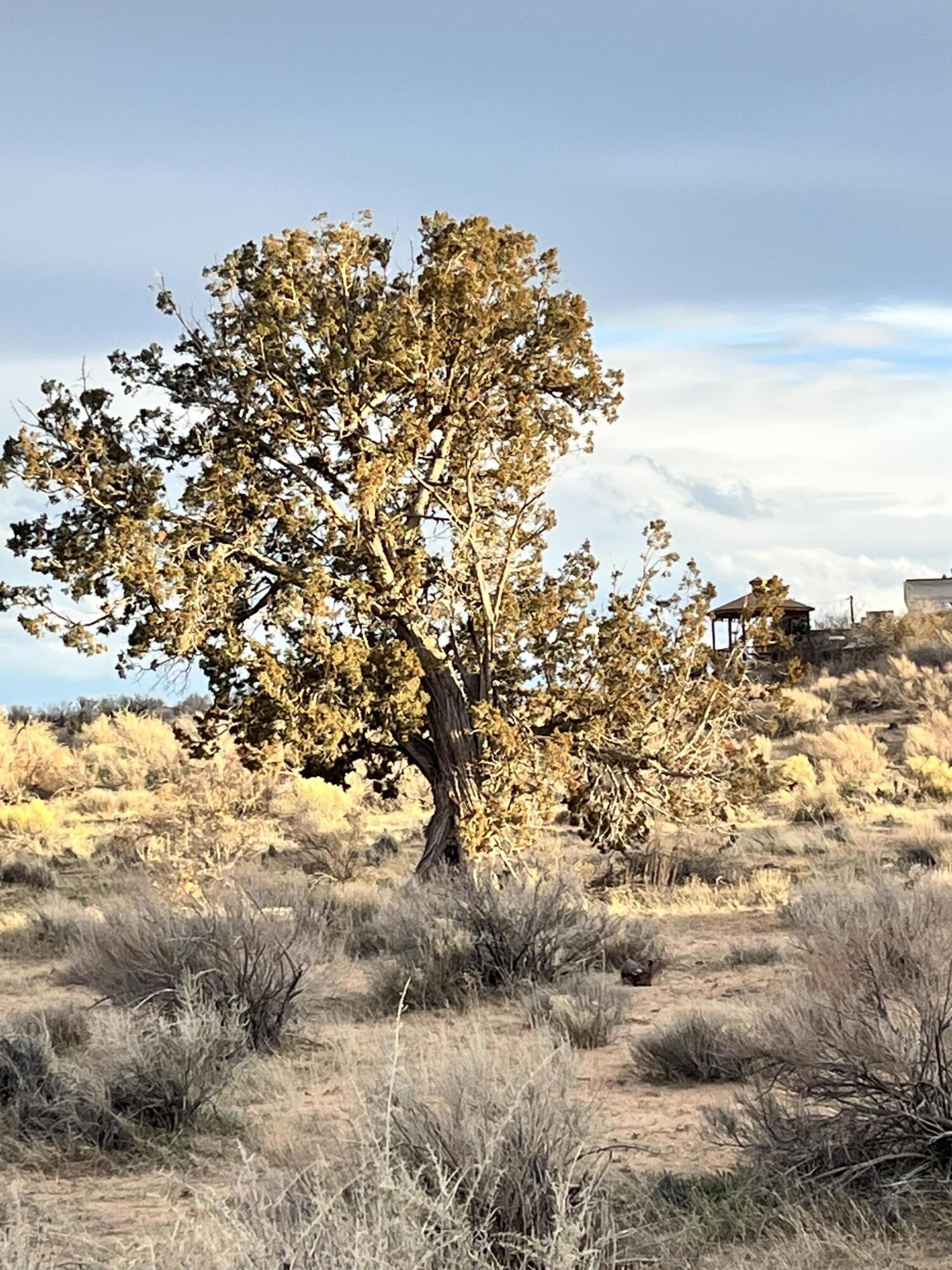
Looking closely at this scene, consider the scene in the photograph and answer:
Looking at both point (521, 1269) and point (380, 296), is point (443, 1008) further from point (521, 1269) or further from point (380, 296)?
point (380, 296)

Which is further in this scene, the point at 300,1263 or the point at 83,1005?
the point at 83,1005

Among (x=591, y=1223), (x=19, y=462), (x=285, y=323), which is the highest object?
(x=285, y=323)

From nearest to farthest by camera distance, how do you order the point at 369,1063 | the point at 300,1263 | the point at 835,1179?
the point at 300,1263 → the point at 835,1179 → the point at 369,1063

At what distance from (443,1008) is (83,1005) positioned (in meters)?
2.90

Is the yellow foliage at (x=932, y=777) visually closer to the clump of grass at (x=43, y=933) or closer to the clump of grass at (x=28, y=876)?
the clump of grass at (x=28, y=876)

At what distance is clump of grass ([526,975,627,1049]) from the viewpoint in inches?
395

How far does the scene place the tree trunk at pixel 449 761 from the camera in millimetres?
16344

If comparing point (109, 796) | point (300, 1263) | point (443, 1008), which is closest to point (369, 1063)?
point (443, 1008)

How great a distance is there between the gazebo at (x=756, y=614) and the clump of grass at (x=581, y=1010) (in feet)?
20.5

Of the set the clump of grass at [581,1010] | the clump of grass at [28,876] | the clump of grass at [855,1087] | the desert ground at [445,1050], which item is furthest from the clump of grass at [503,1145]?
the clump of grass at [28,876]

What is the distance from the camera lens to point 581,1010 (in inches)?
404

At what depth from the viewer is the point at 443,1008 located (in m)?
11.5

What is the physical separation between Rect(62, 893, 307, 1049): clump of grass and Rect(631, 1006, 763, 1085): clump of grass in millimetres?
2498

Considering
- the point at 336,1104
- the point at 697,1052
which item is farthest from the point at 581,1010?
the point at 336,1104
